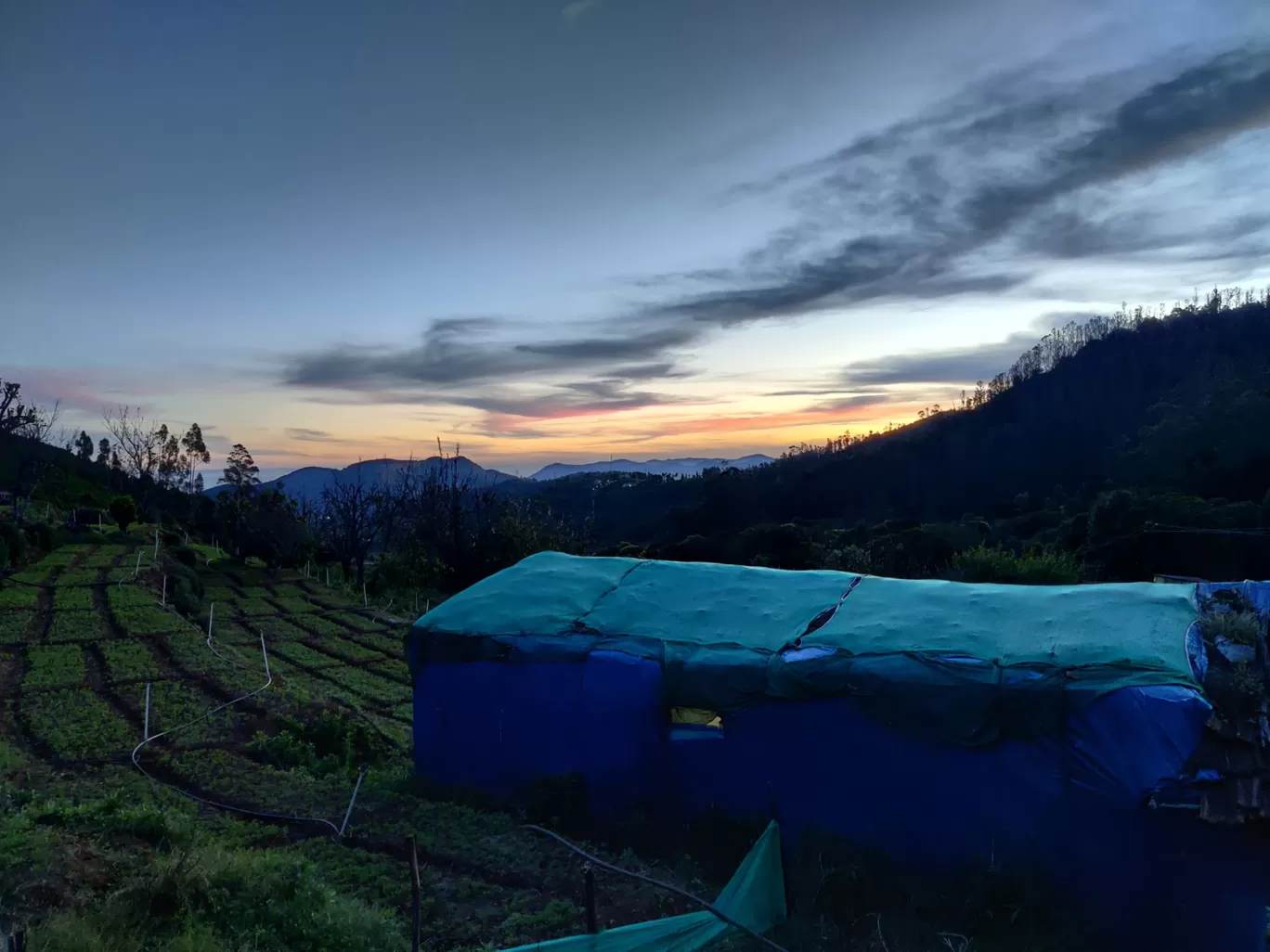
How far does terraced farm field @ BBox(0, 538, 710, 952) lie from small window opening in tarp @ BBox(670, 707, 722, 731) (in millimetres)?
1872

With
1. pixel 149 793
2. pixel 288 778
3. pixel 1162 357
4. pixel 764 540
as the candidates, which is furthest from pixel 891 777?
pixel 1162 357

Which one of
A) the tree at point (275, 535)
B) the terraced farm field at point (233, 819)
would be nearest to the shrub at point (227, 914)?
the terraced farm field at point (233, 819)

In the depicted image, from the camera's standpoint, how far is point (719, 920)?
5.95 m

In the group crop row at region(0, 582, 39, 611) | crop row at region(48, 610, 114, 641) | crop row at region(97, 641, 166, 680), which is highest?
crop row at region(0, 582, 39, 611)

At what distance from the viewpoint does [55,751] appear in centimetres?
1244

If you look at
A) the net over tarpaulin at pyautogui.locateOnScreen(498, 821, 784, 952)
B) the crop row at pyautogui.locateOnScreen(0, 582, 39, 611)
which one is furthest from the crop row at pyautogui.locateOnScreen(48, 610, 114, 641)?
the net over tarpaulin at pyautogui.locateOnScreen(498, 821, 784, 952)

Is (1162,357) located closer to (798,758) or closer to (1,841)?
(798,758)

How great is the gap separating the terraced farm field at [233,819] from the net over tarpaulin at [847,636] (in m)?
2.07

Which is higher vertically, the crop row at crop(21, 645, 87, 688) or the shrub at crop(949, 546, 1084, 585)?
the shrub at crop(949, 546, 1084, 585)

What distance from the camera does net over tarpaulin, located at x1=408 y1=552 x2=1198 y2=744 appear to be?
7836 mm

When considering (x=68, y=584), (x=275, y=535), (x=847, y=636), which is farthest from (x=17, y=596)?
(x=847, y=636)

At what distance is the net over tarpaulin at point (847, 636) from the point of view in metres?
7.84

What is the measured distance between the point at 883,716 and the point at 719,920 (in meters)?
3.11

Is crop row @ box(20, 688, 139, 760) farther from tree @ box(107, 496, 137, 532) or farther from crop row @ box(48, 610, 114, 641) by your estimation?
tree @ box(107, 496, 137, 532)
